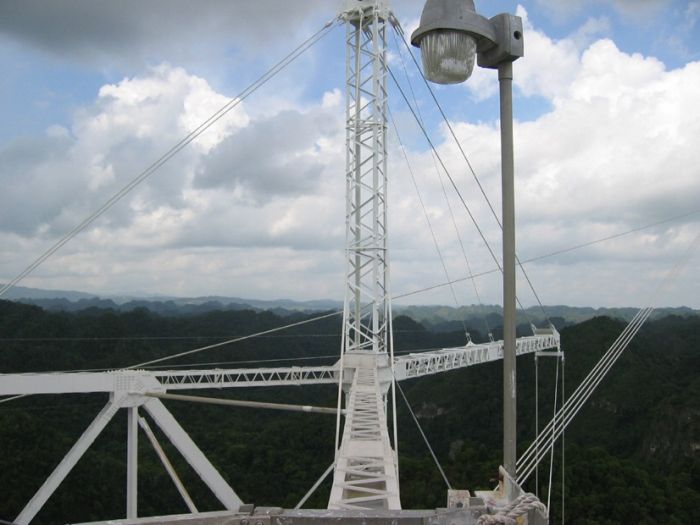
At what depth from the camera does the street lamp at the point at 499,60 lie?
2.74m

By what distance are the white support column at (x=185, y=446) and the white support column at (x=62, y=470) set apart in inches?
32.4

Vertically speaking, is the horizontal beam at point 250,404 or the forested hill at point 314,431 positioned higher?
the horizontal beam at point 250,404

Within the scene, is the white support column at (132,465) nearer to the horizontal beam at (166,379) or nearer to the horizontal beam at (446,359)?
the horizontal beam at (166,379)

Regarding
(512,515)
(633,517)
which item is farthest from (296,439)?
(512,515)

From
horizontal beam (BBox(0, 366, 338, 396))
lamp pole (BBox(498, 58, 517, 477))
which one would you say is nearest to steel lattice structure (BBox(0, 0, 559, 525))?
horizontal beam (BBox(0, 366, 338, 396))

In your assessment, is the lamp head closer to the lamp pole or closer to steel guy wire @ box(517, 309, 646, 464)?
the lamp pole

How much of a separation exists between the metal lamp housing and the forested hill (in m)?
17.6

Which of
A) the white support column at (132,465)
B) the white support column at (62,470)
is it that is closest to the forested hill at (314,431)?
the white support column at (132,465)

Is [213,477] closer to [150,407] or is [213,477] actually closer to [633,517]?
[150,407]

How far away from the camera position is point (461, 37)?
9.48 ft

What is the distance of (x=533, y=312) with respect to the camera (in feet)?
446

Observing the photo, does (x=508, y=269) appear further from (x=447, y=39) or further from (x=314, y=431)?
(x=314, y=431)

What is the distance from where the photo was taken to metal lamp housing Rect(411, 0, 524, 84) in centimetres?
284

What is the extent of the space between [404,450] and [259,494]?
43.5 ft
